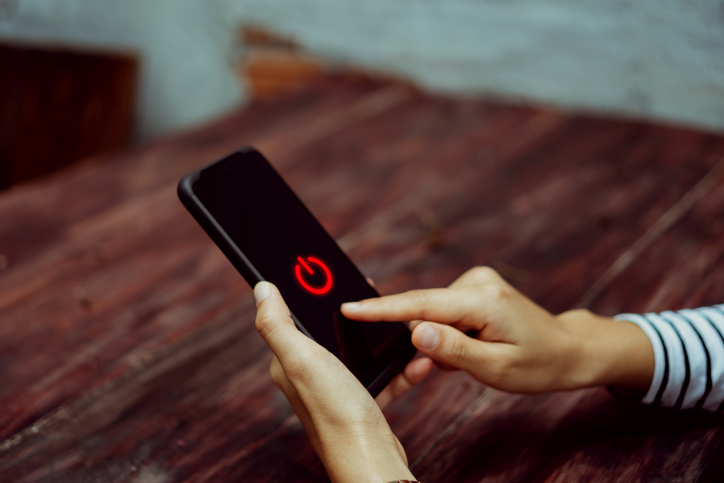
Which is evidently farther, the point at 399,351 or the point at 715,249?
the point at 715,249

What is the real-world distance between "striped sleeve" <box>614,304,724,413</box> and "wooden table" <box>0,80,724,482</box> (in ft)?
0.13

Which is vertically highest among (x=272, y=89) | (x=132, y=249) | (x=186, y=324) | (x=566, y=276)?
(x=272, y=89)

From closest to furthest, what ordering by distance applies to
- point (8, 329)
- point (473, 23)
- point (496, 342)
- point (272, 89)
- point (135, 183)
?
point (496, 342) → point (8, 329) → point (135, 183) → point (473, 23) → point (272, 89)

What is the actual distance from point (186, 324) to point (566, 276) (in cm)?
52

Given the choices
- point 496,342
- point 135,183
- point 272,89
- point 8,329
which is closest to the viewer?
point 496,342

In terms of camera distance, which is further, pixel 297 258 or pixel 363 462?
pixel 297 258

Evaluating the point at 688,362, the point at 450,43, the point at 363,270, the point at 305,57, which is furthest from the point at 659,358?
the point at 305,57

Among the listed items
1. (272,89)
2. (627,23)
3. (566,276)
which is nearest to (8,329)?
(566,276)

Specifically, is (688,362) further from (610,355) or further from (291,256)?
(291,256)

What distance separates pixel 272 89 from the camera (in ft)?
5.49

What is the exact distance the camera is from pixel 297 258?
53 cm

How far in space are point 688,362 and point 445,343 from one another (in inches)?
8.7

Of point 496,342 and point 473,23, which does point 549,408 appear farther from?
point 473,23

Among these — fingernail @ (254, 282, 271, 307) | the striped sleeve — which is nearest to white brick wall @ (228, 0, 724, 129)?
the striped sleeve
